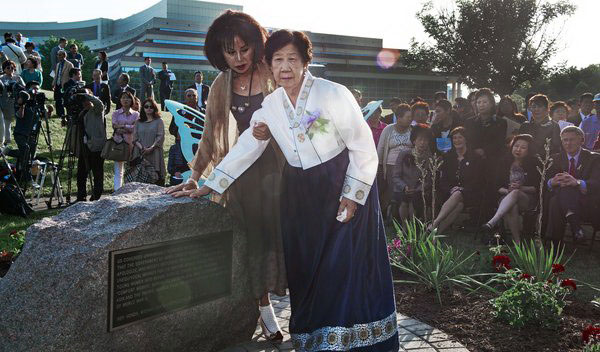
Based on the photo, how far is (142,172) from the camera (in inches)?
378

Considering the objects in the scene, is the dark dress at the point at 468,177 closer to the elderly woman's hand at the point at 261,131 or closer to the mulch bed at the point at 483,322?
the mulch bed at the point at 483,322

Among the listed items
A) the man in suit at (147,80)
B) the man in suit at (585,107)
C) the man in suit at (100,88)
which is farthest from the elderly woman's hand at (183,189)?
the man in suit at (147,80)

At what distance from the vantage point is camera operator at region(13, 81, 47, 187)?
1047 cm

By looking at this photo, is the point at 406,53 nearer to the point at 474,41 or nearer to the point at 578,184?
the point at 474,41

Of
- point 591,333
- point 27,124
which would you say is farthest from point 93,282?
point 27,124

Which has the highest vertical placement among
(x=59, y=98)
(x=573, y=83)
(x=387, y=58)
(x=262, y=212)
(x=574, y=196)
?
(x=387, y=58)

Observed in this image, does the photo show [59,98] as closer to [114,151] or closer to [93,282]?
[114,151]

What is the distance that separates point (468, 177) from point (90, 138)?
614 cm

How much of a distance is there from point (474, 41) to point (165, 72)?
22573mm

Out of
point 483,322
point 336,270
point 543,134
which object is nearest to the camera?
point 336,270

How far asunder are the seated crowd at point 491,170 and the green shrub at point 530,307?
1.69m

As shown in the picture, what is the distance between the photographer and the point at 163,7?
9069 cm

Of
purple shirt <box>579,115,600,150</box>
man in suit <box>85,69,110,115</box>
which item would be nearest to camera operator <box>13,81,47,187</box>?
man in suit <box>85,69,110,115</box>

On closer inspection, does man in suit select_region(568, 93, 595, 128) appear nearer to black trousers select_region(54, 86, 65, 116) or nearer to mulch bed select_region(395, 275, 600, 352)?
mulch bed select_region(395, 275, 600, 352)
